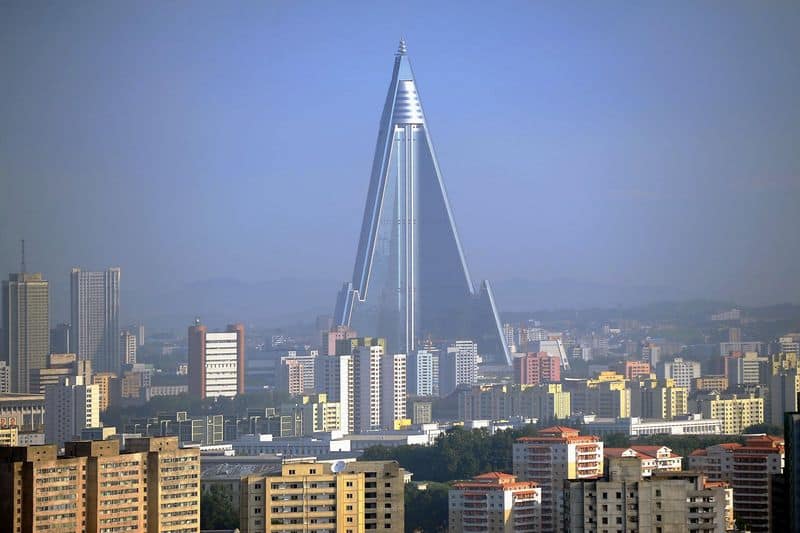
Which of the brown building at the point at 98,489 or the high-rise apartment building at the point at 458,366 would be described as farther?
the high-rise apartment building at the point at 458,366

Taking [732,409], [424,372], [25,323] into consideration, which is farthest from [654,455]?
[424,372]

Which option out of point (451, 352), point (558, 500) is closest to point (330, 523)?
point (558, 500)

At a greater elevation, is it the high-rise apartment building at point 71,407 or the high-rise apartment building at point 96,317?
A: the high-rise apartment building at point 96,317

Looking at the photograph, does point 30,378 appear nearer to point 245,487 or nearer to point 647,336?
point 647,336

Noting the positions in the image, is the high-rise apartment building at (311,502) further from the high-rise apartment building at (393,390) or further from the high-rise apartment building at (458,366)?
the high-rise apartment building at (458,366)

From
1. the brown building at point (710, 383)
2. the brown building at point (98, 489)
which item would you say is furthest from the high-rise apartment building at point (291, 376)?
the brown building at point (98, 489)

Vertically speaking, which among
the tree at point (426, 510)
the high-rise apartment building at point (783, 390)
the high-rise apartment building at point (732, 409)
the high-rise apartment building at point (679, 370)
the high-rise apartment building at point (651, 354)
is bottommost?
the tree at point (426, 510)
